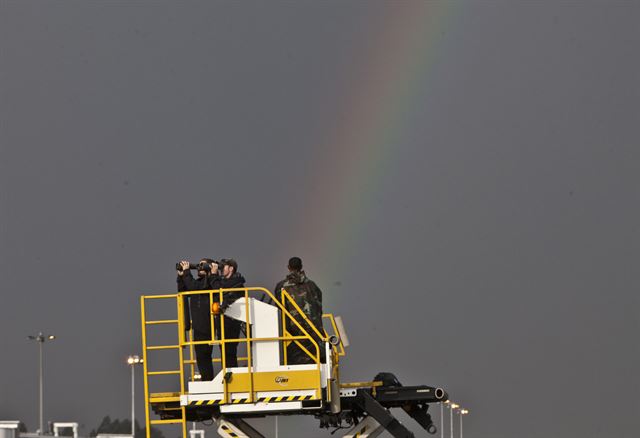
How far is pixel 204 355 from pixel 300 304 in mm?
1743

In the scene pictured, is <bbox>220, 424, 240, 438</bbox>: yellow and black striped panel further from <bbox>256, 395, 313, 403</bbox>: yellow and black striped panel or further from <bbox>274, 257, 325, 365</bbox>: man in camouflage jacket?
<bbox>274, 257, 325, 365</bbox>: man in camouflage jacket

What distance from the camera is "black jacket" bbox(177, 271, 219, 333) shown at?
21016 millimetres

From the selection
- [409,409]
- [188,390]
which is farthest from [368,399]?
[188,390]

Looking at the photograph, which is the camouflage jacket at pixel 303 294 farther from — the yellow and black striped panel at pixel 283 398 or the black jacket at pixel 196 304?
the yellow and black striped panel at pixel 283 398

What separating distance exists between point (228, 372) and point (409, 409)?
3.20 m

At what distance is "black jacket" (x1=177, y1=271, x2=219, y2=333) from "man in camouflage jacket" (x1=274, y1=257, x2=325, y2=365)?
3.78 feet

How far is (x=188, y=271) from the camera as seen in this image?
21.2m

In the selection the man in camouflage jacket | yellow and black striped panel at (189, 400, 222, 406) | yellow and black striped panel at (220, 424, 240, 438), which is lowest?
yellow and black striped panel at (220, 424, 240, 438)

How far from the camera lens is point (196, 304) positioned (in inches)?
829

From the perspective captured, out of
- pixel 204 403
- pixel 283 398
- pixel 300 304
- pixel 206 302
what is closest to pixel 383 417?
pixel 283 398

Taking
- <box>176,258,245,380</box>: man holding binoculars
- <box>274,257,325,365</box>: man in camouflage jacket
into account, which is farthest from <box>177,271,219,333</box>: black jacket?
<box>274,257,325,365</box>: man in camouflage jacket

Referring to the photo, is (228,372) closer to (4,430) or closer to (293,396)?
(293,396)

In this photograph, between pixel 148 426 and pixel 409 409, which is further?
pixel 409 409

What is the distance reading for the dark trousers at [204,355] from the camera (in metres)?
20.7
